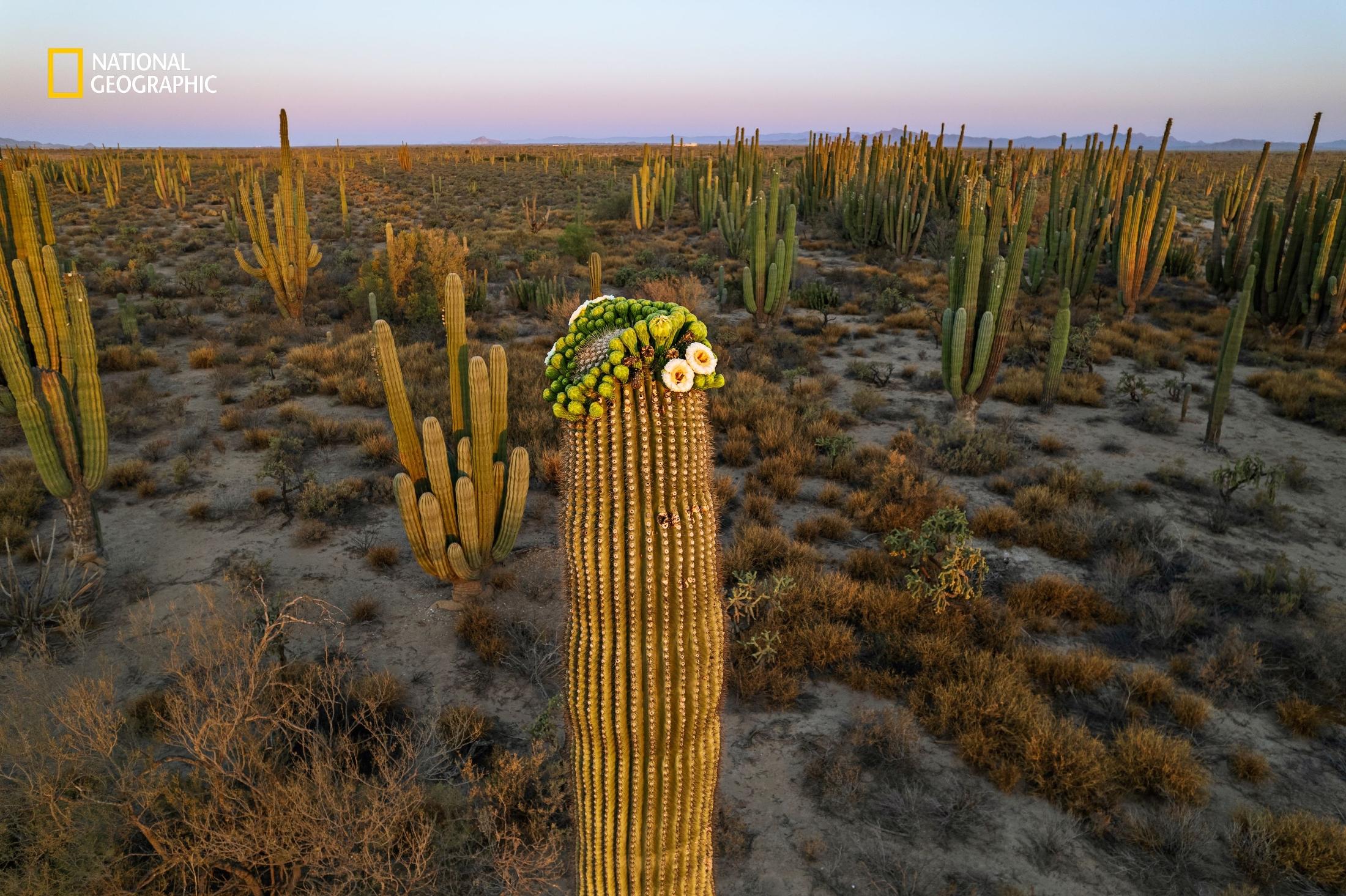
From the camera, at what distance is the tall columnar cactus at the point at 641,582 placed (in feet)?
9.36

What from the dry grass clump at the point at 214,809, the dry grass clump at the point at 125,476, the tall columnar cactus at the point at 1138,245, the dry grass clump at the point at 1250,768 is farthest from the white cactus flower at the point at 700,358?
the tall columnar cactus at the point at 1138,245

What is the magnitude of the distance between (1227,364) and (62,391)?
13.0 m

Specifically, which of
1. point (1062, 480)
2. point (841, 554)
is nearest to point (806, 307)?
point (1062, 480)

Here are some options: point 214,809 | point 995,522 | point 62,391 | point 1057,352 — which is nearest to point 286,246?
point 62,391

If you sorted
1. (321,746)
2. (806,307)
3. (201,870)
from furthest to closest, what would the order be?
(806,307) < (321,746) < (201,870)

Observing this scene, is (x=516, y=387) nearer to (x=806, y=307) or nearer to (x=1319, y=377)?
(x=806, y=307)

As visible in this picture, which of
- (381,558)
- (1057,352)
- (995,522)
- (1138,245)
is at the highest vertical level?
(1138,245)

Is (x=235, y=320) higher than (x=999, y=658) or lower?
higher

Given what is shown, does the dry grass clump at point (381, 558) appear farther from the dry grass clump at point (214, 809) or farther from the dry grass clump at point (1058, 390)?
the dry grass clump at point (1058, 390)

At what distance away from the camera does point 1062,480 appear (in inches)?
321

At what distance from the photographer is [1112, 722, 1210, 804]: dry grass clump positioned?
169 inches

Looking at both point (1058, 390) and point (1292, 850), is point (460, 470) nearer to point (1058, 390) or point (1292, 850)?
point (1292, 850)

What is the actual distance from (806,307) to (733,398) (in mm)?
6613

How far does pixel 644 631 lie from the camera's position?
2975mm
